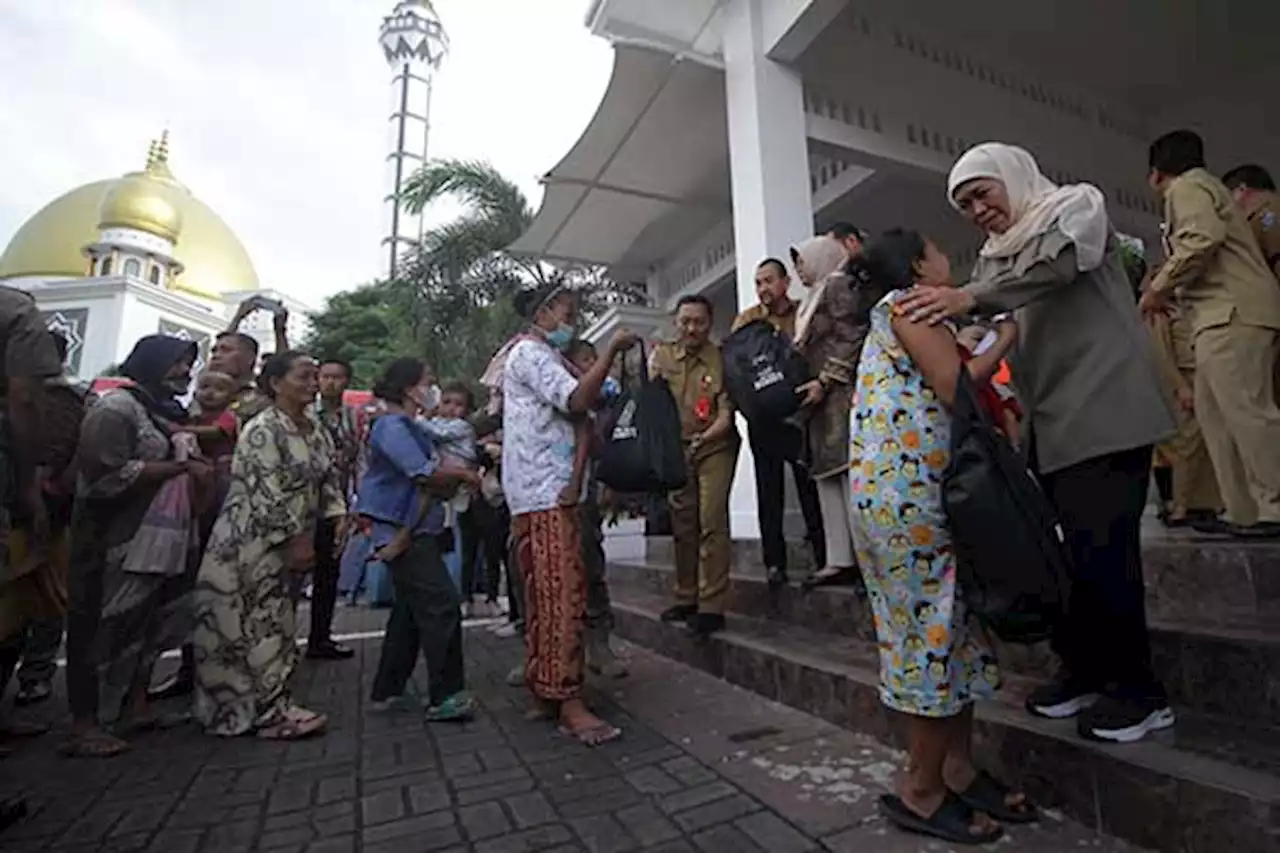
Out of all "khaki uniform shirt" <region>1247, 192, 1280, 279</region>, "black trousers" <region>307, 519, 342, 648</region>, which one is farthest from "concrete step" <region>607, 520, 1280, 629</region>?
"black trousers" <region>307, 519, 342, 648</region>

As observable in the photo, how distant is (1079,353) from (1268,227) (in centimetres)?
192

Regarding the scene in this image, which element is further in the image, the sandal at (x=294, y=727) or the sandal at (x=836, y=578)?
the sandal at (x=836, y=578)

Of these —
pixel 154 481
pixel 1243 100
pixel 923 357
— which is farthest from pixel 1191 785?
pixel 1243 100

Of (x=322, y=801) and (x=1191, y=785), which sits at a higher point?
(x=1191, y=785)

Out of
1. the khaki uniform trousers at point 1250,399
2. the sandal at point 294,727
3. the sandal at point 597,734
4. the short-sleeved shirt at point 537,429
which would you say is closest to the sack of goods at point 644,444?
the short-sleeved shirt at point 537,429

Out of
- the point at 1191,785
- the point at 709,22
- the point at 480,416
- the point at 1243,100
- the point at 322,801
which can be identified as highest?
the point at 709,22

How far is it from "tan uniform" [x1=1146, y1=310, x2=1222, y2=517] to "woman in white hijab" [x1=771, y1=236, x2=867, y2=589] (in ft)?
4.87

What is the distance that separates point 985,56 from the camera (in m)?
5.64

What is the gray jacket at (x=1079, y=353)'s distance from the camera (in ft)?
5.95

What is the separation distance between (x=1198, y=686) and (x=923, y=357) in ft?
4.03

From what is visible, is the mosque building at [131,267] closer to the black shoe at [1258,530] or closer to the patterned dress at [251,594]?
the patterned dress at [251,594]

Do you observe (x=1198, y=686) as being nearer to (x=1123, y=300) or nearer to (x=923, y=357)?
(x=1123, y=300)

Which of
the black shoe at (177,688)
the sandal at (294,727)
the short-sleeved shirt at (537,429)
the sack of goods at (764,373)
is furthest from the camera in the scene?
the black shoe at (177,688)

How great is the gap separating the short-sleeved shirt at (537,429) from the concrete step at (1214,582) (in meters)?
2.14
